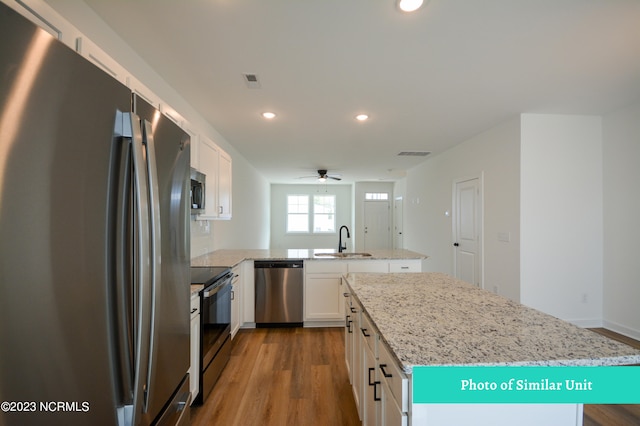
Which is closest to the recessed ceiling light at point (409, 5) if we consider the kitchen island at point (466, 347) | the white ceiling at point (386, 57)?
the white ceiling at point (386, 57)

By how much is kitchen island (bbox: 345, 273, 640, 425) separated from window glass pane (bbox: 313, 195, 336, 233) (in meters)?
8.18

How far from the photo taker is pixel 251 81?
2428mm

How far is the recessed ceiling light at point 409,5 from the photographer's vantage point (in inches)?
60.0

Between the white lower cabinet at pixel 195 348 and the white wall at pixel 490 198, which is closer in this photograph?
the white lower cabinet at pixel 195 348

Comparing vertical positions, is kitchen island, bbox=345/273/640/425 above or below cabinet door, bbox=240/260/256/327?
above

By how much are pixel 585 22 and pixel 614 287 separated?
10.7ft

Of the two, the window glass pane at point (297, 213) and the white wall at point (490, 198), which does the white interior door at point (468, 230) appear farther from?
the window glass pane at point (297, 213)

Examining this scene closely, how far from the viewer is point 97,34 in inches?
66.3

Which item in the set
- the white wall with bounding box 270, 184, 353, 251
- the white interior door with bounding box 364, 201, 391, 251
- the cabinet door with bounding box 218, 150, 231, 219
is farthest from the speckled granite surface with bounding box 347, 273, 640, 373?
the white wall with bounding box 270, 184, 353, 251

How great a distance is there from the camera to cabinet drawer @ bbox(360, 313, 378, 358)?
131cm

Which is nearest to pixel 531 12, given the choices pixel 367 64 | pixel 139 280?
pixel 367 64

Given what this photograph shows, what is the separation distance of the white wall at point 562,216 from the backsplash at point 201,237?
386cm

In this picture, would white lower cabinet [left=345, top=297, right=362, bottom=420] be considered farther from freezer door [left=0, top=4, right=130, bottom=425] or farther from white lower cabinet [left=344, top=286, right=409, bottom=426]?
freezer door [left=0, top=4, right=130, bottom=425]

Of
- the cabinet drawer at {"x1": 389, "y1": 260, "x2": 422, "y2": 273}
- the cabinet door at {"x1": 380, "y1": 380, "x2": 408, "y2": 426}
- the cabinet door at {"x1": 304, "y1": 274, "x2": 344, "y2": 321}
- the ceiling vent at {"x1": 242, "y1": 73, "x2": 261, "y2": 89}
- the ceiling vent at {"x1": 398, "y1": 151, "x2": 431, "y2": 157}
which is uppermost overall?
the ceiling vent at {"x1": 398, "y1": 151, "x2": 431, "y2": 157}
